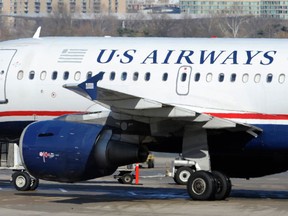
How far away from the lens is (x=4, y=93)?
36.1 meters

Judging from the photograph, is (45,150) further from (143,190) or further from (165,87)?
(143,190)

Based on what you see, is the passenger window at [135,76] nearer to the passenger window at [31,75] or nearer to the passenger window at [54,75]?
the passenger window at [54,75]

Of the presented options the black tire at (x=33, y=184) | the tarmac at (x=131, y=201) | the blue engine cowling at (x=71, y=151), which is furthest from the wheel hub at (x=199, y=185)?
the black tire at (x=33, y=184)

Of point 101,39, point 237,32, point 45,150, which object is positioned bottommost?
point 237,32

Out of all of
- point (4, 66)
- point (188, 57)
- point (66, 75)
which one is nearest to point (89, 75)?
point (66, 75)

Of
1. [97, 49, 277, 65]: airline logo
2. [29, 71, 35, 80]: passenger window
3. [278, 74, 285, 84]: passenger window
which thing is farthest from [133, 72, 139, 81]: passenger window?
[278, 74, 285, 84]: passenger window

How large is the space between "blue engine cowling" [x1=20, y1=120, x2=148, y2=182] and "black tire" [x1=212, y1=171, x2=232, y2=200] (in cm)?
226

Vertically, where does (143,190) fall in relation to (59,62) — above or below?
below

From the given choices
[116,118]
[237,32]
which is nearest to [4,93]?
[116,118]

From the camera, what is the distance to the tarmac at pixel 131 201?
3112cm

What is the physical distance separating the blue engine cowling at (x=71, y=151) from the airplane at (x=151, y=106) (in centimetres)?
2

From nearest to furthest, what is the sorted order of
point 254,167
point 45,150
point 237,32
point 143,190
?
1. point 45,150
2. point 254,167
3. point 143,190
4. point 237,32

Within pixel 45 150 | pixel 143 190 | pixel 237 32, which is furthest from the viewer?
pixel 237 32

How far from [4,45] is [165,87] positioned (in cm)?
529
